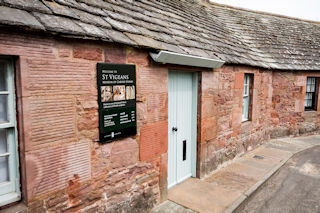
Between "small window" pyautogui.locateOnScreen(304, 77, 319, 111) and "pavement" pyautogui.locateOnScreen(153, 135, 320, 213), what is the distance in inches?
162

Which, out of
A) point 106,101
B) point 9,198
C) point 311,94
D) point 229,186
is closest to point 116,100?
point 106,101

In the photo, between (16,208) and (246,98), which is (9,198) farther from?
(246,98)

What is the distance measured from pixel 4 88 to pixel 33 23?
2.55 feet

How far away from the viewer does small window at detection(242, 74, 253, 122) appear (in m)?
8.01

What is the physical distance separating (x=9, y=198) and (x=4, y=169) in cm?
33

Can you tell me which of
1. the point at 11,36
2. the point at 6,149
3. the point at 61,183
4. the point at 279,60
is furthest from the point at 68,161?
the point at 279,60

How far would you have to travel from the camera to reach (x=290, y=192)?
17.3 feet

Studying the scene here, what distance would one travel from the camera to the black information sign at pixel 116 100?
10.4 feet

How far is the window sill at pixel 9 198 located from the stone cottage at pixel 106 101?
1 cm

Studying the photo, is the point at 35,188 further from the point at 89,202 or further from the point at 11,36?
the point at 11,36

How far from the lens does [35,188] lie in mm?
2537

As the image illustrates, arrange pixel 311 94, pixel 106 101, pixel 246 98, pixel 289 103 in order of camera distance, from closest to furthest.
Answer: pixel 106 101
pixel 246 98
pixel 289 103
pixel 311 94

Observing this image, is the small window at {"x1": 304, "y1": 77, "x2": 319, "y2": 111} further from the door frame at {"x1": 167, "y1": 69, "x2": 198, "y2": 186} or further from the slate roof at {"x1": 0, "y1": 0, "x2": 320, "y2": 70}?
the door frame at {"x1": 167, "y1": 69, "x2": 198, "y2": 186}

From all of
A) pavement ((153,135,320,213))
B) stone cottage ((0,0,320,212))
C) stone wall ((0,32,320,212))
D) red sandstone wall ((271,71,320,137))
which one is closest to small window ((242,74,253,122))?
stone cottage ((0,0,320,212))
